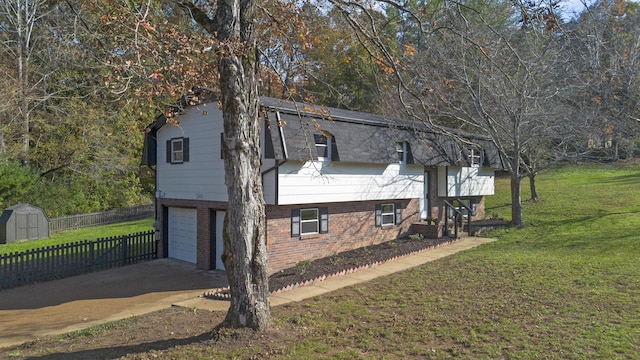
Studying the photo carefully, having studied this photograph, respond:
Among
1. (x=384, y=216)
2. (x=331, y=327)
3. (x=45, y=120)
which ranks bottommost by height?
(x=331, y=327)

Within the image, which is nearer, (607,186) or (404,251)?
(404,251)

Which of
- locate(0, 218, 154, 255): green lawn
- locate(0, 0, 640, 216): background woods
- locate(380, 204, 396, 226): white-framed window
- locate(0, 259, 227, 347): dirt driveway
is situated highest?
locate(0, 0, 640, 216): background woods

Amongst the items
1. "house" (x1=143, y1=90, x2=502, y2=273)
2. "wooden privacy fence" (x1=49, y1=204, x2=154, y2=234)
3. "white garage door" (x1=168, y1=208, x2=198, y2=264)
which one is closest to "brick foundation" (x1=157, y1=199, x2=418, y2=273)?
"house" (x1=143, y1=90, x2=502, y2=273)

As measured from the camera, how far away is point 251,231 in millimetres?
7789

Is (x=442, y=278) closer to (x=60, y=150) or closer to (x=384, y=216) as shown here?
(x=384, y=216)

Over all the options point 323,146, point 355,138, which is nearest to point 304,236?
point 323,146

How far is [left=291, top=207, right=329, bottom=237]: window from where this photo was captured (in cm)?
1484

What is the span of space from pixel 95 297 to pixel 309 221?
665 cm

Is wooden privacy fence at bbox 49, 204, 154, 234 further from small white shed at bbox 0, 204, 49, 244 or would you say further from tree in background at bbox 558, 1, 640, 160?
tree in background at bbox 558, 1, 640, 160

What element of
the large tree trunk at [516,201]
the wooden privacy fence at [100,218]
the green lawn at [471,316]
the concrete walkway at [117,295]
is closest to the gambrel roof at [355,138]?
the large tree trunk at [516,201]

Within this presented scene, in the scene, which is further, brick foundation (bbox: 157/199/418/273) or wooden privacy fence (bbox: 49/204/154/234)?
wooden privacy fence (bbox: 49/204/154/234)

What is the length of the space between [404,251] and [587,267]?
5811 millimetres

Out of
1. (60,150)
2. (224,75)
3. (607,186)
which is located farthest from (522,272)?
(60,150)

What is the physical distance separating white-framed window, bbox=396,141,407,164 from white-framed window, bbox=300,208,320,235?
4.98 m
